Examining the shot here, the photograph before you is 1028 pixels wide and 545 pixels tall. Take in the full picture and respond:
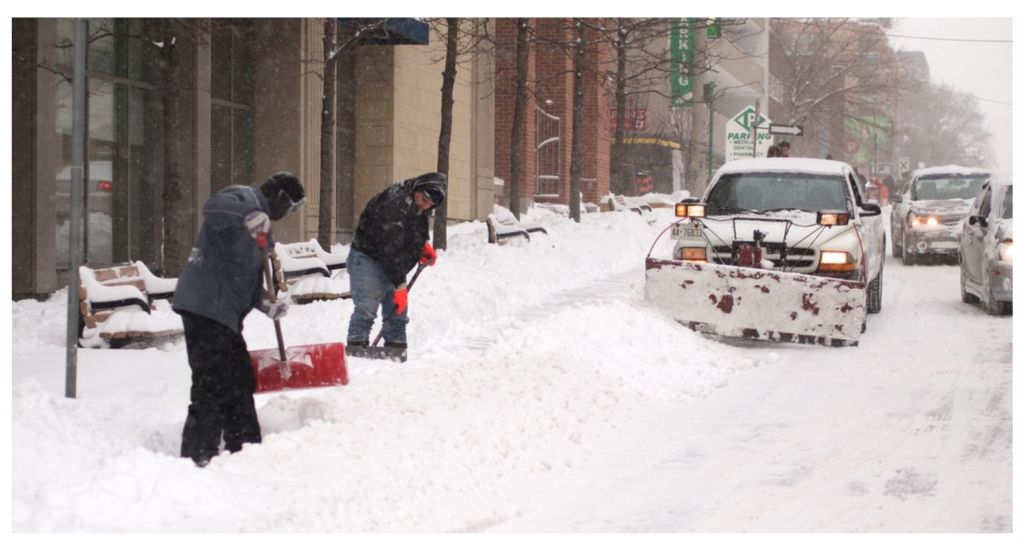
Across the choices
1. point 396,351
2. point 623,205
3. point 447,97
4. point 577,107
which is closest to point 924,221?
point 577,107

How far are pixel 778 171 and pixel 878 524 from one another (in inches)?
328

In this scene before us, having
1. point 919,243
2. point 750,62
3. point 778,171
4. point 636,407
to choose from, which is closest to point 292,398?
point 636,407

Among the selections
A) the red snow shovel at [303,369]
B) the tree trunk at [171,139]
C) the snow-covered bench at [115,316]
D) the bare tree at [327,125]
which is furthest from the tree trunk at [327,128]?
the red snow shovel at [303,369]

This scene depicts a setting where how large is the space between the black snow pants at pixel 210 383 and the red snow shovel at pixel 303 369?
54 centimetres

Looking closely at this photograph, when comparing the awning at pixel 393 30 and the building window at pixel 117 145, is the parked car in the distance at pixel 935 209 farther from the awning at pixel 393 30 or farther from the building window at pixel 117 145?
the building window at pixel 117 145

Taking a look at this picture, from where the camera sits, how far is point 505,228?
1911cm

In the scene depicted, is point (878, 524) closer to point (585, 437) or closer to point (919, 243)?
point (585, 437)

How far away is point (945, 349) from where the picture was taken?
11758mm

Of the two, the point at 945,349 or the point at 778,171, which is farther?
the point at 778,171

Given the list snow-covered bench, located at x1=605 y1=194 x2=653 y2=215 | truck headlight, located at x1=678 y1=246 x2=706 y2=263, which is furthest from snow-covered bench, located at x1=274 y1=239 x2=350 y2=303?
snow-covered bench, located at x1=605 y1=194 x2=653 y2=215

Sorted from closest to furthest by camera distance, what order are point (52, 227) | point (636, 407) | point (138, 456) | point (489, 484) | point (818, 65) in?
1. point (138, 456)
2. point (489, 484)
3. point (636, 407)
4. point (52, 227)
5. point (818, 65)

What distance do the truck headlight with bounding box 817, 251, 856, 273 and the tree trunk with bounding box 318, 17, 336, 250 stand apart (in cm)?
611

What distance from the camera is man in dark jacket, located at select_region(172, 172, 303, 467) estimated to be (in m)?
6.46

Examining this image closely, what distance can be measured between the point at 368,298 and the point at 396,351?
1.63 feet
